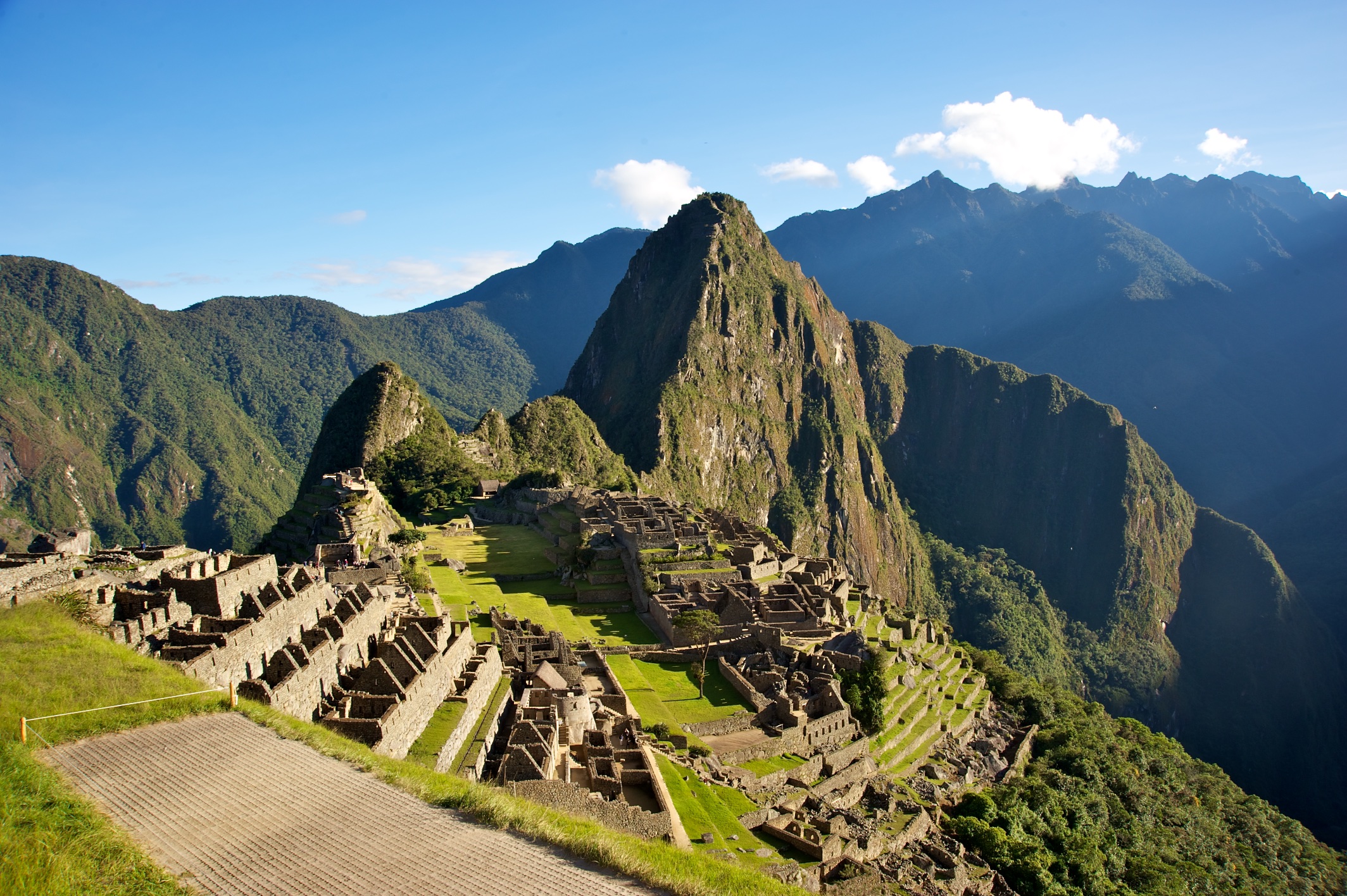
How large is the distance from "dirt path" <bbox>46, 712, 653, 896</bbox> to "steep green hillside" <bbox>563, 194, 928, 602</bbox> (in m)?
113

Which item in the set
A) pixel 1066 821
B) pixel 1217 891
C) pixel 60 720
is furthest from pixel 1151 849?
pixel 60 720

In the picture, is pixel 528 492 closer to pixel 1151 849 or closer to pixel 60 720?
→ pixel 1151 849

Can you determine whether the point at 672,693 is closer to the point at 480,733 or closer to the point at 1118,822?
the point at 480,733

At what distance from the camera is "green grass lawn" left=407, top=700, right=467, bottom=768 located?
18.2 meters

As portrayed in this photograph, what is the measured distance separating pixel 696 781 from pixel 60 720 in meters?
14.9

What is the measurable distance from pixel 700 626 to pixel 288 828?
25004mm

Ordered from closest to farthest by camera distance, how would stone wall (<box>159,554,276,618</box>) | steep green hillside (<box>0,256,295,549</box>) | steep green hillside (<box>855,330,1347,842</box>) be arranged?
1. stone wall (<box>159,554,276,618</box>)
2. steep green hillside (<box>0,256,295,549</box>)
3. steep green hillside (<box>855,330,1347,842</box>)

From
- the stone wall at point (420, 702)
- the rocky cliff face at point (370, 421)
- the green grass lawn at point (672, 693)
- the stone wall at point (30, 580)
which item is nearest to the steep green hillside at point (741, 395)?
the rocky cliff face at point (370, 421)

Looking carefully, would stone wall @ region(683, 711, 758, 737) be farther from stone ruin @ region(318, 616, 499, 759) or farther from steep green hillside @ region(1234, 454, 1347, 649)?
steep green hillside @ region(1234, 454, 1347, 649)

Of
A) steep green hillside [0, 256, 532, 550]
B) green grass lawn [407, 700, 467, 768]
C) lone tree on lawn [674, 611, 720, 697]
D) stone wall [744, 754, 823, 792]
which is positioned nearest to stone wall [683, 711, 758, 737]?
stone wall [744, 754, 823, 792]

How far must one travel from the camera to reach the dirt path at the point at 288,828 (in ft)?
37.2

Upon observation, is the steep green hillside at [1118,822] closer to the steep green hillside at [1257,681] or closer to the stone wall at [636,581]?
the stone wall at [636,581]

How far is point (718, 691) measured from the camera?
32.1 metres

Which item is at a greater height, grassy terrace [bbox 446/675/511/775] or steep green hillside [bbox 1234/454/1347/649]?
steep green hillside [bbox 1234/454/1347/649]
